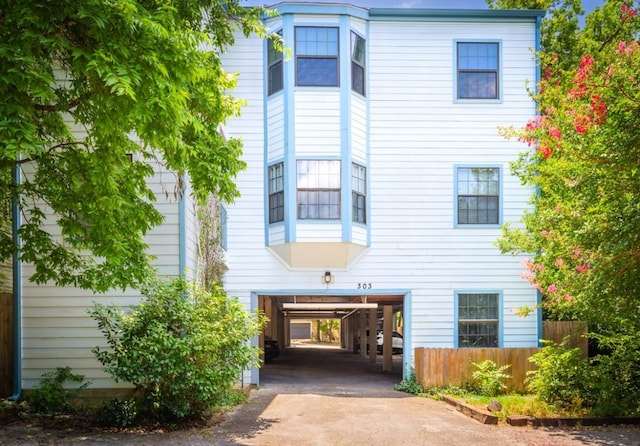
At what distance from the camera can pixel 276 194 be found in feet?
42.5

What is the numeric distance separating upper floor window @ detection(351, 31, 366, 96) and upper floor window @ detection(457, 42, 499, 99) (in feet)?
7.78

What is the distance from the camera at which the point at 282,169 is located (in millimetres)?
12859

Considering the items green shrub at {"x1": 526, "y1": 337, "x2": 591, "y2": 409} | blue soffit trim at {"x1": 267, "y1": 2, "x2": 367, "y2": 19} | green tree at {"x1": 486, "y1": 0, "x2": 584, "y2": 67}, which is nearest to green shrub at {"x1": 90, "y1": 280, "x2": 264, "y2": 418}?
green shrub at {"x1": 526, "y1": 337, "x2": 591, "y2": 409}

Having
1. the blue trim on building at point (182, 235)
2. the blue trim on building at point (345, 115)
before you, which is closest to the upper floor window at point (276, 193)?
the blue trim on building at point (345, 115)

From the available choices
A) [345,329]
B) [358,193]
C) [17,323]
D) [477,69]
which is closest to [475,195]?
[358,193]

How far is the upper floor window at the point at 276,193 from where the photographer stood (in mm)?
12844

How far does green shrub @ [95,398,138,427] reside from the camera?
27.0ft

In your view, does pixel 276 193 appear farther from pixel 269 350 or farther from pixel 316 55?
pixel 269 350

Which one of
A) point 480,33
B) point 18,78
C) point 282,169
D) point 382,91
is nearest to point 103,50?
point 18,78

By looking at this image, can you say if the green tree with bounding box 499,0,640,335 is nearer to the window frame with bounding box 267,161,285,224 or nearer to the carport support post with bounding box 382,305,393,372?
the window frame with bounding box 267,161,285,224

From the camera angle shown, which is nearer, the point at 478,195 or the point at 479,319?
the point at 479,319

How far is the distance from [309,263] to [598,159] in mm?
7162

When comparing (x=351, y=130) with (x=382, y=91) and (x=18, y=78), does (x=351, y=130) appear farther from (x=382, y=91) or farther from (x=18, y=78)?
(x=18, y=78)

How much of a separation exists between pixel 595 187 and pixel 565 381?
13.9ft
